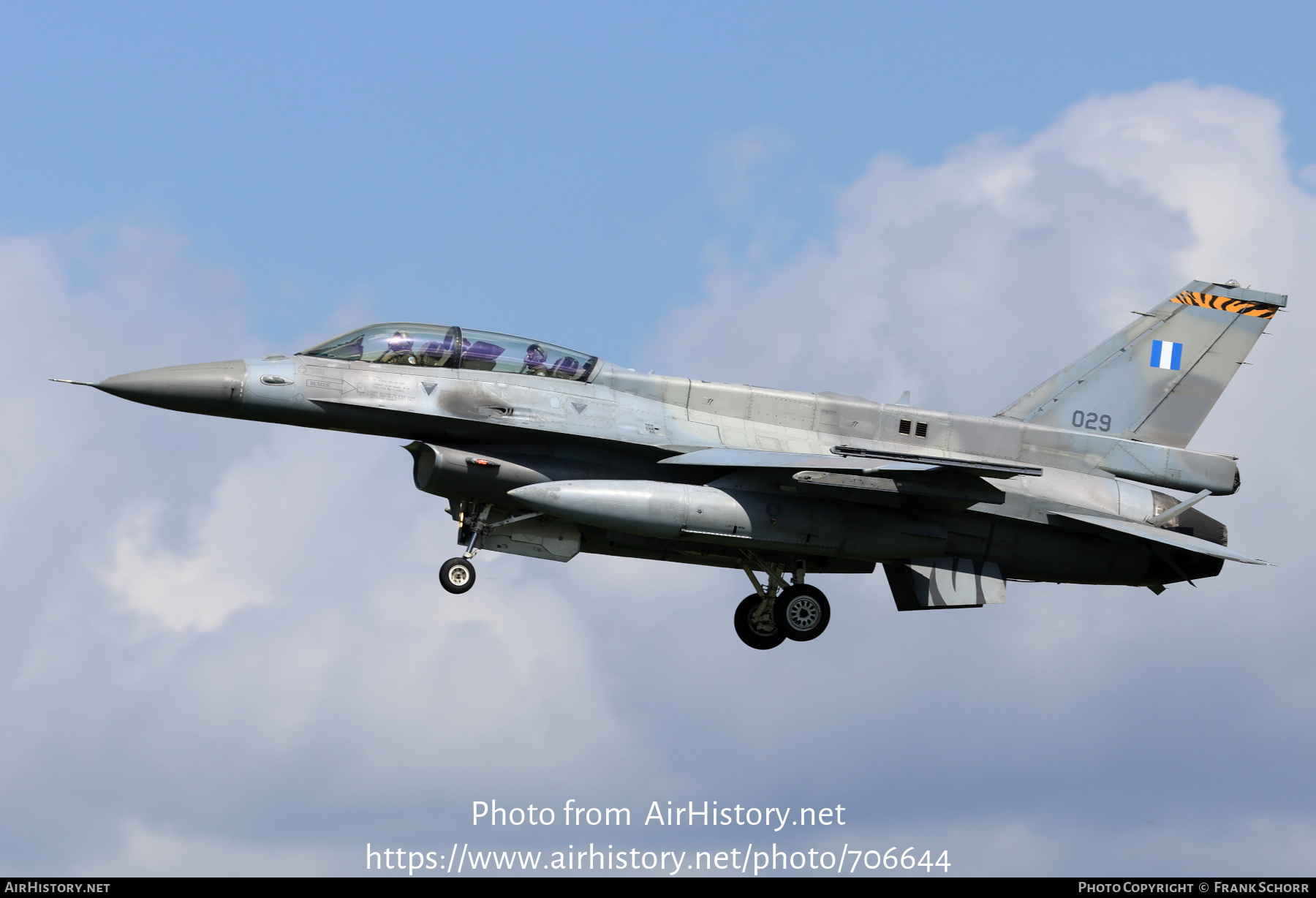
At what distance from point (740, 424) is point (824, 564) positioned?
7.74 feet

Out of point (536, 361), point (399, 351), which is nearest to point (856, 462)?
point (536, 361)

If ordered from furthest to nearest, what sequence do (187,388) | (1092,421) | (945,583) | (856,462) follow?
1. (1092,421)
2. (945,583)
3. (856,462)
4. (187,388)

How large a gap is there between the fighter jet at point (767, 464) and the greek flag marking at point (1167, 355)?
72mm

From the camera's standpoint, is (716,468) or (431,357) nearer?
(431,357)

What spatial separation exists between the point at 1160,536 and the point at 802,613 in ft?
16.1

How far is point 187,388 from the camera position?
1900 cm

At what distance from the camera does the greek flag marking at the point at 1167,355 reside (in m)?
23.1

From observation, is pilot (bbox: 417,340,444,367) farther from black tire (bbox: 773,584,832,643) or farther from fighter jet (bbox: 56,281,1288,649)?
black tire (bbox: 773,584,832,643)

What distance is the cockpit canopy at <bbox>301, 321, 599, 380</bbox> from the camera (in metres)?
19.8

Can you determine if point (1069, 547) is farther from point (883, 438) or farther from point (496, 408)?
point (496, 408)

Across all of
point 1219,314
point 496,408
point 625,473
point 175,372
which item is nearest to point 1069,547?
point 1219,314

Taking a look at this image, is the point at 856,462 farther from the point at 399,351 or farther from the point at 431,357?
the point at 399,351

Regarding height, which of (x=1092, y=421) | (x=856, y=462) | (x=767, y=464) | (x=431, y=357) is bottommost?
(x=767, y=464)

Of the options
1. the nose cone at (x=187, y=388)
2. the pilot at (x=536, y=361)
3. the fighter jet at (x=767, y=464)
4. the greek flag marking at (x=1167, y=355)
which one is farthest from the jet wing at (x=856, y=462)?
the nose cone at (x=187, y=388)
